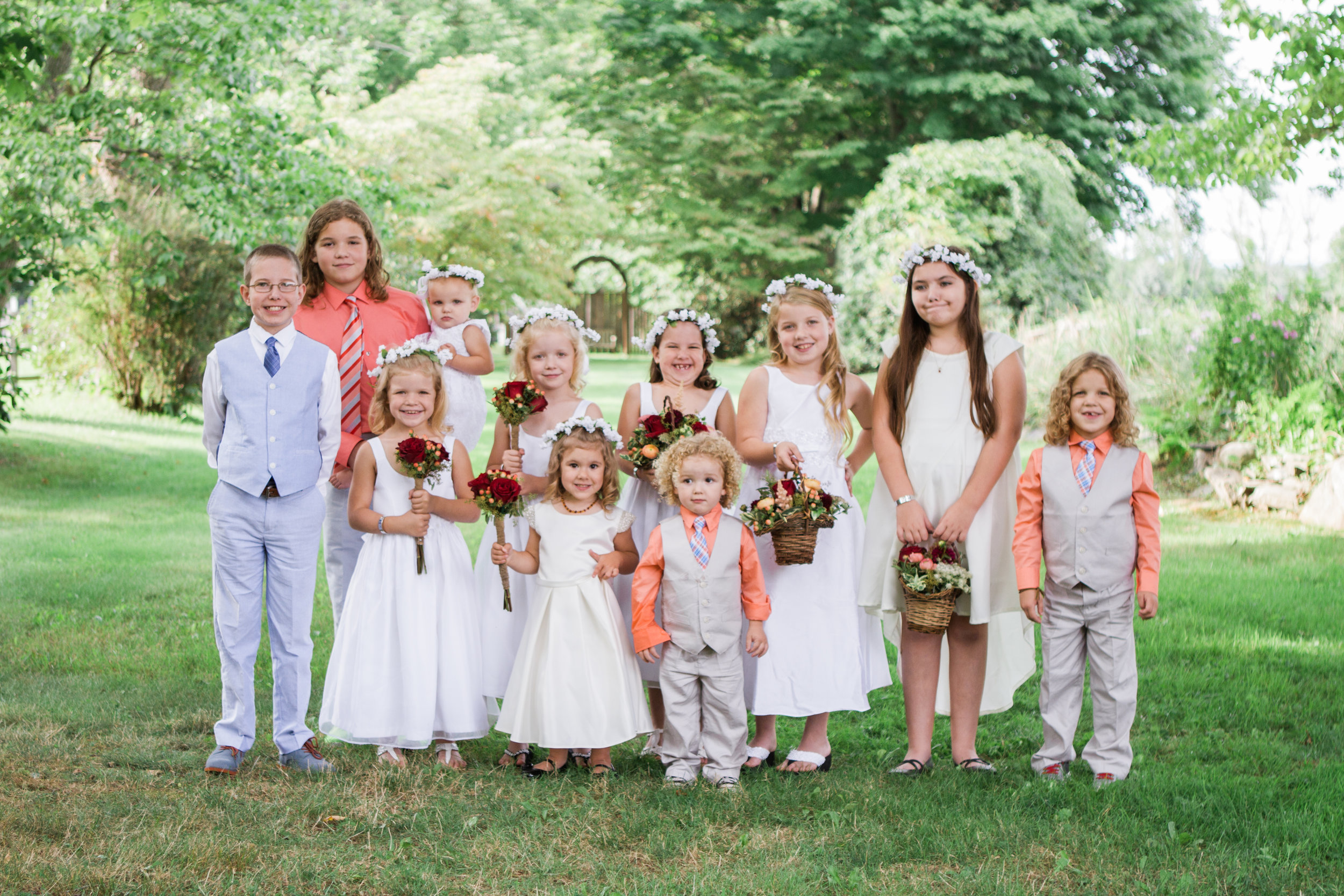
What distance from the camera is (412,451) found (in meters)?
4.53

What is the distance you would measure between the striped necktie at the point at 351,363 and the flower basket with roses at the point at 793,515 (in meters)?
1.77

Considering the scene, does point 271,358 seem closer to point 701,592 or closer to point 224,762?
point 224,762

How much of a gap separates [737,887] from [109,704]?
134 inches

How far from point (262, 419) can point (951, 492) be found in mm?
2650

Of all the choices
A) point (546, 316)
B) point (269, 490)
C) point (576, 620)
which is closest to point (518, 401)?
point (546, 316)

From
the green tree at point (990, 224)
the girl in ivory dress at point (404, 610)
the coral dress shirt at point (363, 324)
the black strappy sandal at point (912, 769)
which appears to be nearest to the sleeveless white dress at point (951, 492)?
the black strappy sandal at point (912, 769)

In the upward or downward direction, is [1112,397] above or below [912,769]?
above

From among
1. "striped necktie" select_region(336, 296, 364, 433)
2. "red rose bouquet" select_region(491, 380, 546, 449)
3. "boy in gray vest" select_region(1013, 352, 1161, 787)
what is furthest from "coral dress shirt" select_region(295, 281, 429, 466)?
"boy in gray vest" select_region(1013, 352, 1161, 787)

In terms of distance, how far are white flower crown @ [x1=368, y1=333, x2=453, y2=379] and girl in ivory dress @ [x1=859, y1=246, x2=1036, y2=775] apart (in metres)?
1.78

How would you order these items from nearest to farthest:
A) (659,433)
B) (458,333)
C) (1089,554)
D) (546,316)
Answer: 1. (1089,554)
2. (659,433)
3. (546,316)
4. (458,333)

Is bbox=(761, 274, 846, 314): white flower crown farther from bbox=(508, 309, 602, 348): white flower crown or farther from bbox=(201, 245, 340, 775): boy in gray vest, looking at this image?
bbox=(201, 245, 340, 775): boy in gray vest

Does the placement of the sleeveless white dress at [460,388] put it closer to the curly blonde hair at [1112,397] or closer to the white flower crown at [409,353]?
the white flower crown at [409,353]

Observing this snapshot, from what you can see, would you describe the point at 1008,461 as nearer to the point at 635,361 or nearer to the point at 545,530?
the point at 545,530

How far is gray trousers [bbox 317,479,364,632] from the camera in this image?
508 centimetres
